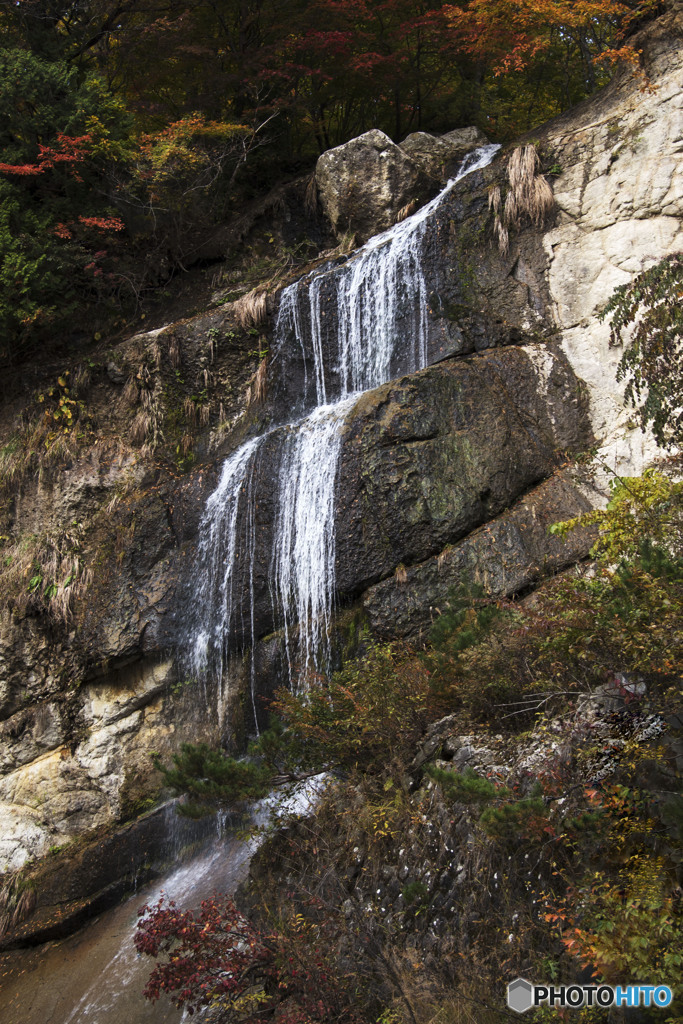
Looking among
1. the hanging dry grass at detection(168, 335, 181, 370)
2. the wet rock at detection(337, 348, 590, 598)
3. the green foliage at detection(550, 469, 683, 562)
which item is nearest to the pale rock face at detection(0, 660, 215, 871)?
the wet rock at detection(337, 348, 590, 598)

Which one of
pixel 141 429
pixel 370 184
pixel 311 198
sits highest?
pixel 311 198

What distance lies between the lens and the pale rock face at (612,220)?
848 centimetres

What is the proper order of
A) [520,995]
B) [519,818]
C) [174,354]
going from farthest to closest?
[174,354], [519,818], [520,995]

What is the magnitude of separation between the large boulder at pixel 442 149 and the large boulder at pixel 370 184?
18.4 inches

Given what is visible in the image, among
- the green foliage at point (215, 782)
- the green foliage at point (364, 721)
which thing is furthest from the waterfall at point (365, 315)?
the green foliage at point (215, 782)

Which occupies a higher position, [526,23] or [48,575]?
[526,23]

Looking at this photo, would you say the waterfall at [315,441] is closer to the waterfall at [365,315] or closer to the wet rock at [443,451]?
the waterfall at [365,315]

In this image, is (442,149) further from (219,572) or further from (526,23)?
(219,572)

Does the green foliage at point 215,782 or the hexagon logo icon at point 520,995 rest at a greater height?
the green foliage at point 215,782

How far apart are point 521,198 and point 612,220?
125 cm

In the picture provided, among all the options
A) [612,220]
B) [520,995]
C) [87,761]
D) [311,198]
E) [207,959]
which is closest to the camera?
[520,995]

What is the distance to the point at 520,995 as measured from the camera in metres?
3.62

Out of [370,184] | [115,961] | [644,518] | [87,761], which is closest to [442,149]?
[370,184]

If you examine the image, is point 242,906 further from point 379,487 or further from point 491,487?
point 491,487
